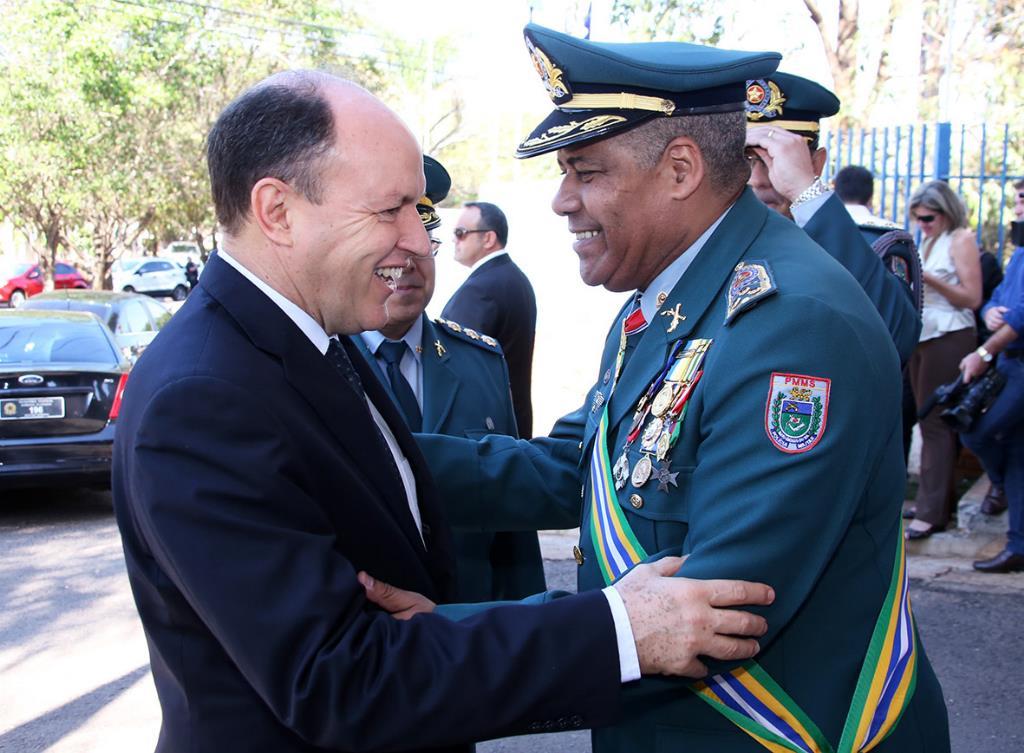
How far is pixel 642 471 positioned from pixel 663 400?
0.13m

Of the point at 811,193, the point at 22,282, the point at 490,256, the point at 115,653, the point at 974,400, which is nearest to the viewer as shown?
the point at 811,193

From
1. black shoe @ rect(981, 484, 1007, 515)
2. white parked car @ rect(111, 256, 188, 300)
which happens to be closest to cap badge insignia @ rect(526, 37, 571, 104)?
black shoe @ rect(981, 484, 1007, 515)

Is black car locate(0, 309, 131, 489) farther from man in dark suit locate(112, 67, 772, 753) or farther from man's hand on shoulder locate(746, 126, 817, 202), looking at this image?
man in dark suit locate(112, 67, 772, 753)

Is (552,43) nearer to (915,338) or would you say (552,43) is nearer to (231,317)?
(231,317)

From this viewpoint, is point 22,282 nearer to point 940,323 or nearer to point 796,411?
point 940,323

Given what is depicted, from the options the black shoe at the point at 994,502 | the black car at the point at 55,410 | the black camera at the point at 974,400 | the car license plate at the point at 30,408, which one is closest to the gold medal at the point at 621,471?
the black camera at the point at 974,400

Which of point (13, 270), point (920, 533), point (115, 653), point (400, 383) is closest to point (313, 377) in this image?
point (400, 383)

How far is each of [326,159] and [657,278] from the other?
29.5 inches

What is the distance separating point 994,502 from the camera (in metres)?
6.08

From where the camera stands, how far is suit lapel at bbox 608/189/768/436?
5.99ft

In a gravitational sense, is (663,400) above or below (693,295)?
below

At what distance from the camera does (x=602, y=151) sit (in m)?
1.93

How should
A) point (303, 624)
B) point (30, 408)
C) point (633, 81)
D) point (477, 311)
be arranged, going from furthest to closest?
1. point (30, 408)
2. point (477, 311)
3. point (633, 81)
4. point (303, 624)

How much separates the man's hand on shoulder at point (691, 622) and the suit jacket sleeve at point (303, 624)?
7 centimetres
